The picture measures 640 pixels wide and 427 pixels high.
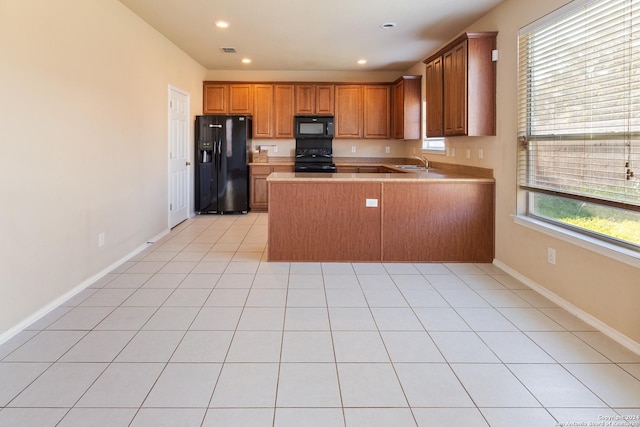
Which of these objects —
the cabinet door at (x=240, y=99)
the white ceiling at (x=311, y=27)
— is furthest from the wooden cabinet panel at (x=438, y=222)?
the cabinet door at (x=240, y=99)

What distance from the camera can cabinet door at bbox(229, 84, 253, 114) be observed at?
25.0 ft

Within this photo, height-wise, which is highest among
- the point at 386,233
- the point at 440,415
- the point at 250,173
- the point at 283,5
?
the point at 283,5

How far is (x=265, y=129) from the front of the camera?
773 cm

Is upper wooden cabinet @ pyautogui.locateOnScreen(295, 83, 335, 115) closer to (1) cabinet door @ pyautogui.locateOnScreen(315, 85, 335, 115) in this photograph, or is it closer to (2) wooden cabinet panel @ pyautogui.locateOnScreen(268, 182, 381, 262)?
(1) cabinet door @ pyautogui.locateOnScreen(315, 85, 335, 115)

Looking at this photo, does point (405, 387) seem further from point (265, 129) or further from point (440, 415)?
point (265, 129)

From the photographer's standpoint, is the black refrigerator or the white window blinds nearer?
the white window blinds

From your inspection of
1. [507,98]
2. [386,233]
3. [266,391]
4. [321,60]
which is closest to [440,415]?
[266,391]

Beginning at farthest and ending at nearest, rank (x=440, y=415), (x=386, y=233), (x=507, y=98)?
(x=386, y=233) < (x=507, y=98) < (x=440, y=415)

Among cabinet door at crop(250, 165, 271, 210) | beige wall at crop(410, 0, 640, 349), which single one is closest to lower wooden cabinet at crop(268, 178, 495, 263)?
beige wall at crop(410, 0, 640, 349)

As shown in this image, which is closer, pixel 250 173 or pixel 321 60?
pixel 321 60

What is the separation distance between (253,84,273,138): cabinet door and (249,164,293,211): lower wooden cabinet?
0.61 metres

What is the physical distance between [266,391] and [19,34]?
262 cm

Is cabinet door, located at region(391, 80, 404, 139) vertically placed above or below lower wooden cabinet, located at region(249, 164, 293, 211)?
above

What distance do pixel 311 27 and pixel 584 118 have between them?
313 centimetres
